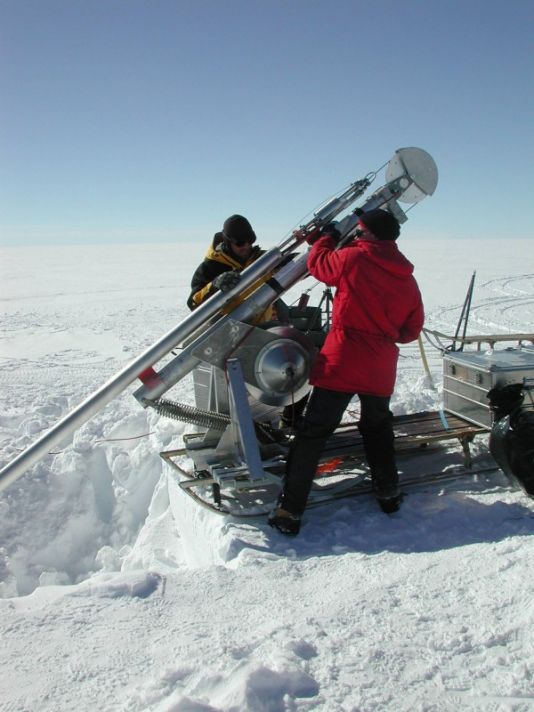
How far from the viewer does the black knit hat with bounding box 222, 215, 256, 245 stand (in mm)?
4551

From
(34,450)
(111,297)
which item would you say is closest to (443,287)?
(111,297)

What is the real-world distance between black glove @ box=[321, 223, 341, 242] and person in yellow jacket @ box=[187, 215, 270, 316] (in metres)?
0.65

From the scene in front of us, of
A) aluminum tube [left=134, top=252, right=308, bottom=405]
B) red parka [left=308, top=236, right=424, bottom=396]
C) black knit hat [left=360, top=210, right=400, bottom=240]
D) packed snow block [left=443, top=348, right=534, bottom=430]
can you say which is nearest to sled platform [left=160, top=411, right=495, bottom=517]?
packed snow block [left=443, top=348, right=534, bottom=430]

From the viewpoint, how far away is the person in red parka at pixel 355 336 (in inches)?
144

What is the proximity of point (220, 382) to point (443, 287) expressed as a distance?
62.2ft

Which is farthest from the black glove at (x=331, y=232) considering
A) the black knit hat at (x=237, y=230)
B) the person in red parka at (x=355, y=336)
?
the black knit hat at (x=237, y=230)

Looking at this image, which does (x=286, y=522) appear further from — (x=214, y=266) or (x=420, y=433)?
(x=214, y=266)

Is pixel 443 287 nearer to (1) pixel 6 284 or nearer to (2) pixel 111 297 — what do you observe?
(2) pixel 111 297

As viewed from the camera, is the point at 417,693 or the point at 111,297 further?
the point at 111,297

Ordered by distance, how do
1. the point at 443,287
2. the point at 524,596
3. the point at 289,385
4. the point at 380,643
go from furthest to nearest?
1. the point at 443,287
2. the point at 289,385
3. the point at 524,596
4. the point at 380,643

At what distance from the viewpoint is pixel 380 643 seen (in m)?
2.47

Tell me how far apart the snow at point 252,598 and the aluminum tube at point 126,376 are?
2.64 ft

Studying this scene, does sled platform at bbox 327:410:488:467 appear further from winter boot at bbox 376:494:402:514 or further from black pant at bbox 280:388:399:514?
black pant at bbox 280:388:399:514

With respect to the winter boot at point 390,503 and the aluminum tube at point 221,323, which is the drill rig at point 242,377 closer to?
the aluminum tube at point 221,323
